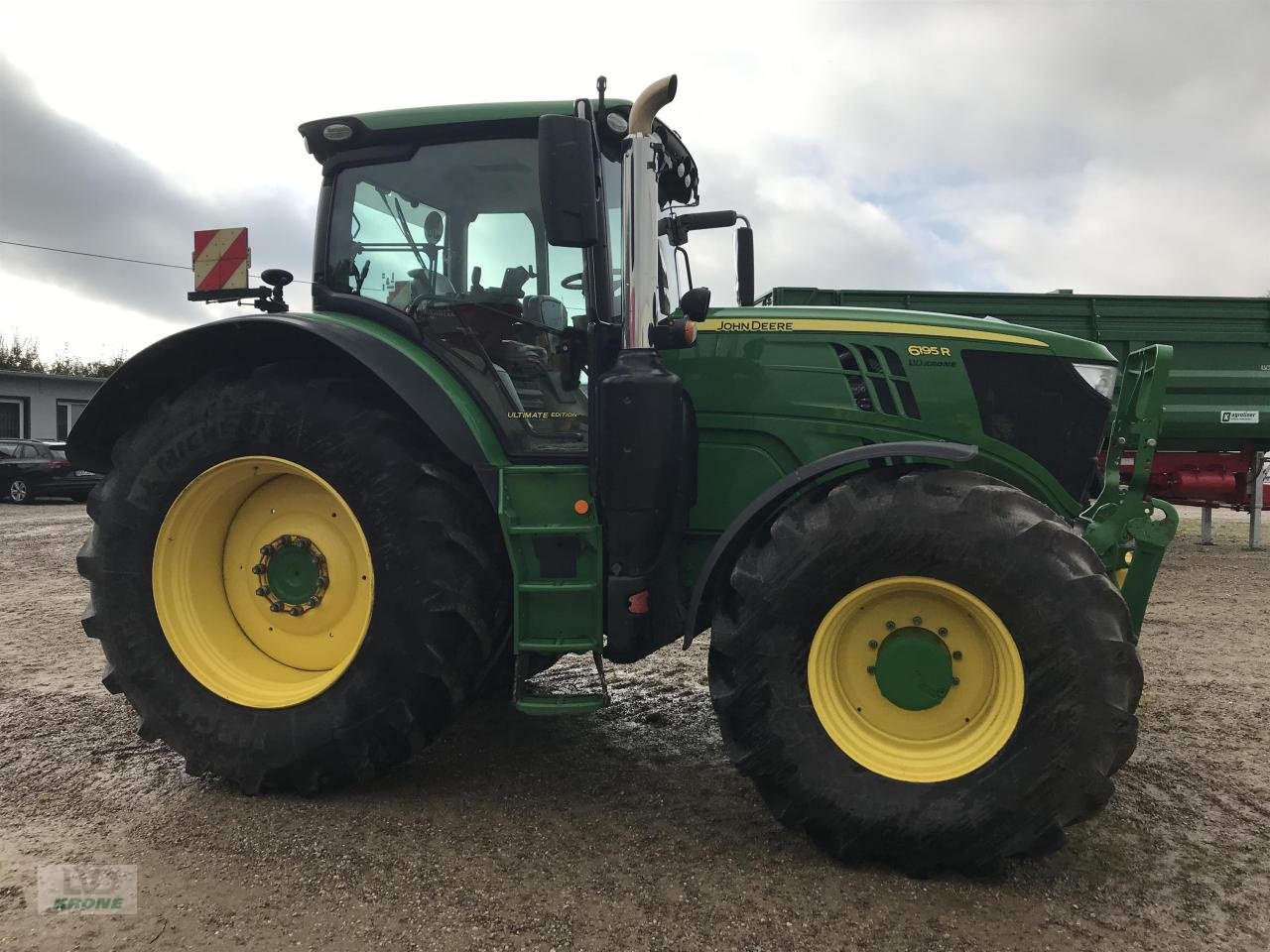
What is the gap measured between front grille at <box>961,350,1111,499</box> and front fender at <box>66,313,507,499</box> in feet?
5.68

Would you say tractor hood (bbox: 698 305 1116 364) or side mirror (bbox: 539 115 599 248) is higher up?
side mirror (bbox: 539 115 599 248)

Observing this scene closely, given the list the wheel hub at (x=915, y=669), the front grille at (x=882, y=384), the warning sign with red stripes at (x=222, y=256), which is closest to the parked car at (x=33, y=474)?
the warning sign with red stripes at (x=222, y=256)

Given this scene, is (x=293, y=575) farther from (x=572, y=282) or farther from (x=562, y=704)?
(x=572, y=282)

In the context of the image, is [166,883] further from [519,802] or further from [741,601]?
[741,601]

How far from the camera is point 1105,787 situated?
239 cm

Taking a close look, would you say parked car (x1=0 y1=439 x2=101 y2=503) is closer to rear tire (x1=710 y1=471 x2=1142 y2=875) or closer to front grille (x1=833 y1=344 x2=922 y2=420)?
front grille (x1=833 y1=344 x2=922 y2=420)

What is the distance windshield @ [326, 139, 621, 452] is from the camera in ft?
10.5

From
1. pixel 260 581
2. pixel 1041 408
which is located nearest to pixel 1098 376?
pixel 1041 408

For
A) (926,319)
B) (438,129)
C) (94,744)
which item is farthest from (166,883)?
(926,319)

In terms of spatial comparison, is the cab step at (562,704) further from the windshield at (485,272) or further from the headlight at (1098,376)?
the headlight at (1098,376)

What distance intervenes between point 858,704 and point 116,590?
265cm

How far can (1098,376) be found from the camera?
321 cm

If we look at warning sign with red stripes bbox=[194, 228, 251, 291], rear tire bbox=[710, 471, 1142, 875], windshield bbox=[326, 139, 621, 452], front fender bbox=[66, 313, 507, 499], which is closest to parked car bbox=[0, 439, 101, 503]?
warning sign with red stripes bbox=[194, 228, 251, 291]

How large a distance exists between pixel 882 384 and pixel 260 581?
239 cm
